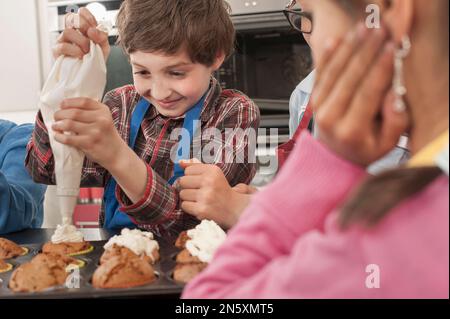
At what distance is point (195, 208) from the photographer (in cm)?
132

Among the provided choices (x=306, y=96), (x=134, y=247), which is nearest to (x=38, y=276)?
(x=134, y=247)

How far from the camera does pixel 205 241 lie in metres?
1.12

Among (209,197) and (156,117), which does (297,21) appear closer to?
(156,117)

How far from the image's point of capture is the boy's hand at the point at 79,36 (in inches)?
43.6

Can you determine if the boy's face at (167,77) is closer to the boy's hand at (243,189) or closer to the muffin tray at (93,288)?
the boy's hand at (243,189)

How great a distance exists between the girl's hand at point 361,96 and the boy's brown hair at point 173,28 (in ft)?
3.17

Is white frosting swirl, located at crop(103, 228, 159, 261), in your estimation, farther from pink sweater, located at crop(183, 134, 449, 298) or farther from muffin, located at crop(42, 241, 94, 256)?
pink sweater, located at crop(183, 134, 449, 298)

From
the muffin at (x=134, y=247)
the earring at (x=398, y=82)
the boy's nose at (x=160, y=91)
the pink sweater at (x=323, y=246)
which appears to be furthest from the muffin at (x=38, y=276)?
the earring at (x=398, y=82)

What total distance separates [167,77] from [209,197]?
0.36m

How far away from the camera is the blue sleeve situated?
58.2 inches
